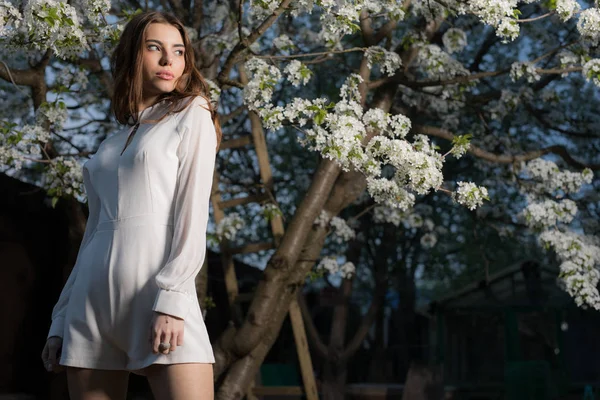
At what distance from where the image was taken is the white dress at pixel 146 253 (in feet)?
7.46

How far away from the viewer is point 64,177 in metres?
6.50

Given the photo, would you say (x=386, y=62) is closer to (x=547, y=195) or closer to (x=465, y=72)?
(x=465, y=72)

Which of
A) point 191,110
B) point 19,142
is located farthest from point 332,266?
point 191,110

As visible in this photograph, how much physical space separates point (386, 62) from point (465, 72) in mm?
1270

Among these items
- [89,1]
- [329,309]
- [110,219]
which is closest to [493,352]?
[329,309]

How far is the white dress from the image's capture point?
2273mm

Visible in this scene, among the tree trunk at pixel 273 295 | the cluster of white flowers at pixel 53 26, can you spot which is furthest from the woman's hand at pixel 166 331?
the tree trunk at pixel 273 295

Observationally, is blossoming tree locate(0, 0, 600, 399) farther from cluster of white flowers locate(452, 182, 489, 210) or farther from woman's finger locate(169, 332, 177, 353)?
woman's finger locate(169, 332, 177, 353)

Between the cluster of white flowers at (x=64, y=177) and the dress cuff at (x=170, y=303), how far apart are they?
14.4 feet

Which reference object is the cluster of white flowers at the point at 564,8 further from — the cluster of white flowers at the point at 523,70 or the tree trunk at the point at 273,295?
the tree trunk at the point at 273,295

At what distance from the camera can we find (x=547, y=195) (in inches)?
338

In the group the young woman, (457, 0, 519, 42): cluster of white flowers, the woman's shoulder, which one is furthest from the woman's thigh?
(457, 0, 519, 42): cluster of white flowers

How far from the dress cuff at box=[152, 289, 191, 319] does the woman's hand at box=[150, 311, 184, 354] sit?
1cm

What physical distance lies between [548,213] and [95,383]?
602 cm
